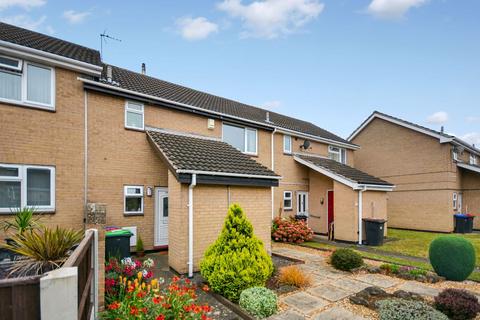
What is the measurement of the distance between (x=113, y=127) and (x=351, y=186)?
11092 millimetres

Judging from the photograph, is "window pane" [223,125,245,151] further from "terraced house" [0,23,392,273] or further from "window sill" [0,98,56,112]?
"window sill" [0,98,56,112]

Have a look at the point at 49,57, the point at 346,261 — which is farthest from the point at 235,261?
the point at 49,57

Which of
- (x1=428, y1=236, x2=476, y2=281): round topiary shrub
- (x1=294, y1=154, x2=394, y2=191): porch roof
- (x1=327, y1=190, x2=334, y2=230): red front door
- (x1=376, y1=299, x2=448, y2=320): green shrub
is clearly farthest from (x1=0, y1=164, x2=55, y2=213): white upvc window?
(x1=327, y1=190, x2=334, y2=230): red front door

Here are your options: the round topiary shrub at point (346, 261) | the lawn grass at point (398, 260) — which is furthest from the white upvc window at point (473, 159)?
the round topiary shrub at point (346, 261)

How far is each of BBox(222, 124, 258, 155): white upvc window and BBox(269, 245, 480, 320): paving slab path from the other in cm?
647

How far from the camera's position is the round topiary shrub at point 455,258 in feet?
25.8

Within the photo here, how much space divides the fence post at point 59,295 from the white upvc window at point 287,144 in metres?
14.8

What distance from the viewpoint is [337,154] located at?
67.4 feet


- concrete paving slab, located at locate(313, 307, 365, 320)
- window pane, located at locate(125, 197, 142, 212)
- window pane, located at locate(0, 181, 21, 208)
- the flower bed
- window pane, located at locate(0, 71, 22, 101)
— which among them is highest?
window pane, located at locate(0, 71, 22, 101)

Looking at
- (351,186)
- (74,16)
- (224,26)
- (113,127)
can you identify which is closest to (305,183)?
(351,186)

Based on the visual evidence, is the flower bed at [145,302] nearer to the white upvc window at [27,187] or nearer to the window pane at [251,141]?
the white upvc window at [27,187]

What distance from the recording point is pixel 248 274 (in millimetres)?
6168

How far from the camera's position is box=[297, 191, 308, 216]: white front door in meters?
16.8

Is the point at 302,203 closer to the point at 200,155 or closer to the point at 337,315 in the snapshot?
the point at 200,155
